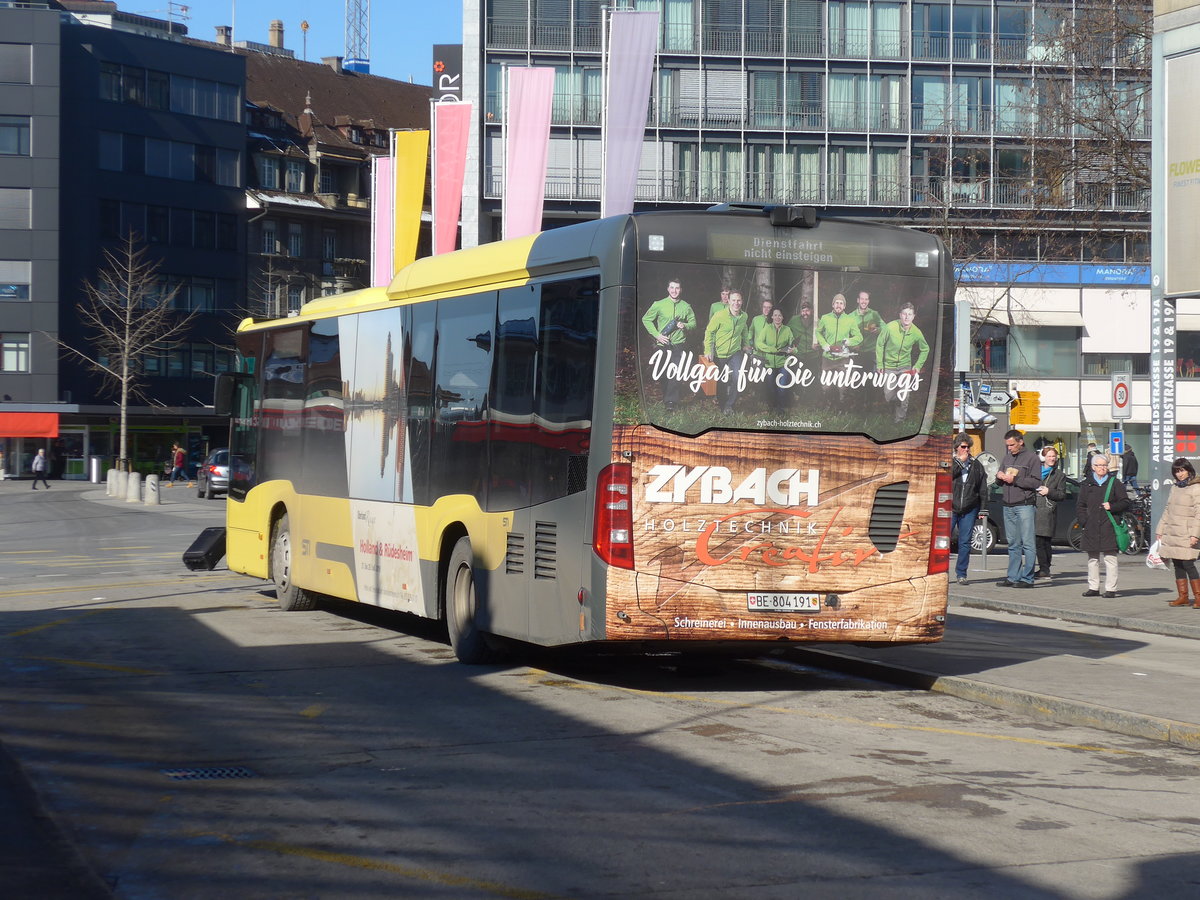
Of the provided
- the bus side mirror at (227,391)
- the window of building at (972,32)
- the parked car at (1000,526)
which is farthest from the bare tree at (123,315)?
the bus side mirror at (227,391)

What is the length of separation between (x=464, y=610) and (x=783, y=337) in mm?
3613

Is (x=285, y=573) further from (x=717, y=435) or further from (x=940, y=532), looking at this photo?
(x=940, y=532)

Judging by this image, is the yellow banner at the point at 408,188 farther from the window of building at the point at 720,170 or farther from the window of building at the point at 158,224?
the window of building at the point at 158,224

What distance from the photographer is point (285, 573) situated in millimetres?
17625

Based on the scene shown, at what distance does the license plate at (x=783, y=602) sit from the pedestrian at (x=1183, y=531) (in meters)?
8.64

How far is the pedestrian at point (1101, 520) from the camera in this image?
1973 cm

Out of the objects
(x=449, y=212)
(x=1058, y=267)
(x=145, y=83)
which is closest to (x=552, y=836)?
(x=449, y=212)

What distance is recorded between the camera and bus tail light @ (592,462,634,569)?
35.4ft

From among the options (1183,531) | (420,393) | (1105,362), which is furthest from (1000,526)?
(1105,362)

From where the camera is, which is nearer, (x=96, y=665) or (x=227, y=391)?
(x=96, y=665)

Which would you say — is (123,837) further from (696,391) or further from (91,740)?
(696,391)

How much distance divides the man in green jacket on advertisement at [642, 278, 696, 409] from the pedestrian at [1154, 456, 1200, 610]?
9446 millimetres

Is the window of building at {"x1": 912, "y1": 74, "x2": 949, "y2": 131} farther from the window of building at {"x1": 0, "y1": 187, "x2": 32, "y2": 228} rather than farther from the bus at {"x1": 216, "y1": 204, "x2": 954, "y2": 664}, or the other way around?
the bus at {"x1": 216, "y1": 204, "x2": 954, "y2": 664}

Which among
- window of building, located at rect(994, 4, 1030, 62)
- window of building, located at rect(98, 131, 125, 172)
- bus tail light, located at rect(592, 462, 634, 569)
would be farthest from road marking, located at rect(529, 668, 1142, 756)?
window of building, located at rect(98, 131, 125, 172)
